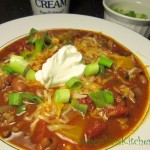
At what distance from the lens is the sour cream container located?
2.95 metres

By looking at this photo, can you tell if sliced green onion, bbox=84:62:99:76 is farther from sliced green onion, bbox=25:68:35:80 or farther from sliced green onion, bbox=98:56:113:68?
sliced green onion, bbox=25:68:35:80

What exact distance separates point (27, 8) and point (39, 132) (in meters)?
1.98

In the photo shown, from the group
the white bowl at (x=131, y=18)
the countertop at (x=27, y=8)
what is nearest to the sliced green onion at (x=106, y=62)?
the white bowl at (x=131, y=18)

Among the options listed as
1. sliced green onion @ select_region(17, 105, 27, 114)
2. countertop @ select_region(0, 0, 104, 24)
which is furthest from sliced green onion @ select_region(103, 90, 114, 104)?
countertop @ select_region(0, 0, 104, 24)

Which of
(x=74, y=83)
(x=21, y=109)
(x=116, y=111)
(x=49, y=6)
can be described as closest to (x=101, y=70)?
(x=74, y=83)

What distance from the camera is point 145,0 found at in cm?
317

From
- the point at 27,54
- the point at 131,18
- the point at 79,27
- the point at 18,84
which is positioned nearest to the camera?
the point at 18,84

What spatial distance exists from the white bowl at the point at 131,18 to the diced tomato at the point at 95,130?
1251 mm

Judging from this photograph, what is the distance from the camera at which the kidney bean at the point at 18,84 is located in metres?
2.15

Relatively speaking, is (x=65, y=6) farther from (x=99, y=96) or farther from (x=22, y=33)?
(x=99, y=96)

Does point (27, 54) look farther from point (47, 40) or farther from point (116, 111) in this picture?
point (116, 111)

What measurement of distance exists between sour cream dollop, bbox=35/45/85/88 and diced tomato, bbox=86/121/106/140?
0.43 metres

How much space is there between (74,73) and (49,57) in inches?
12.3

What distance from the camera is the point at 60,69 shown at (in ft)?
7.17
